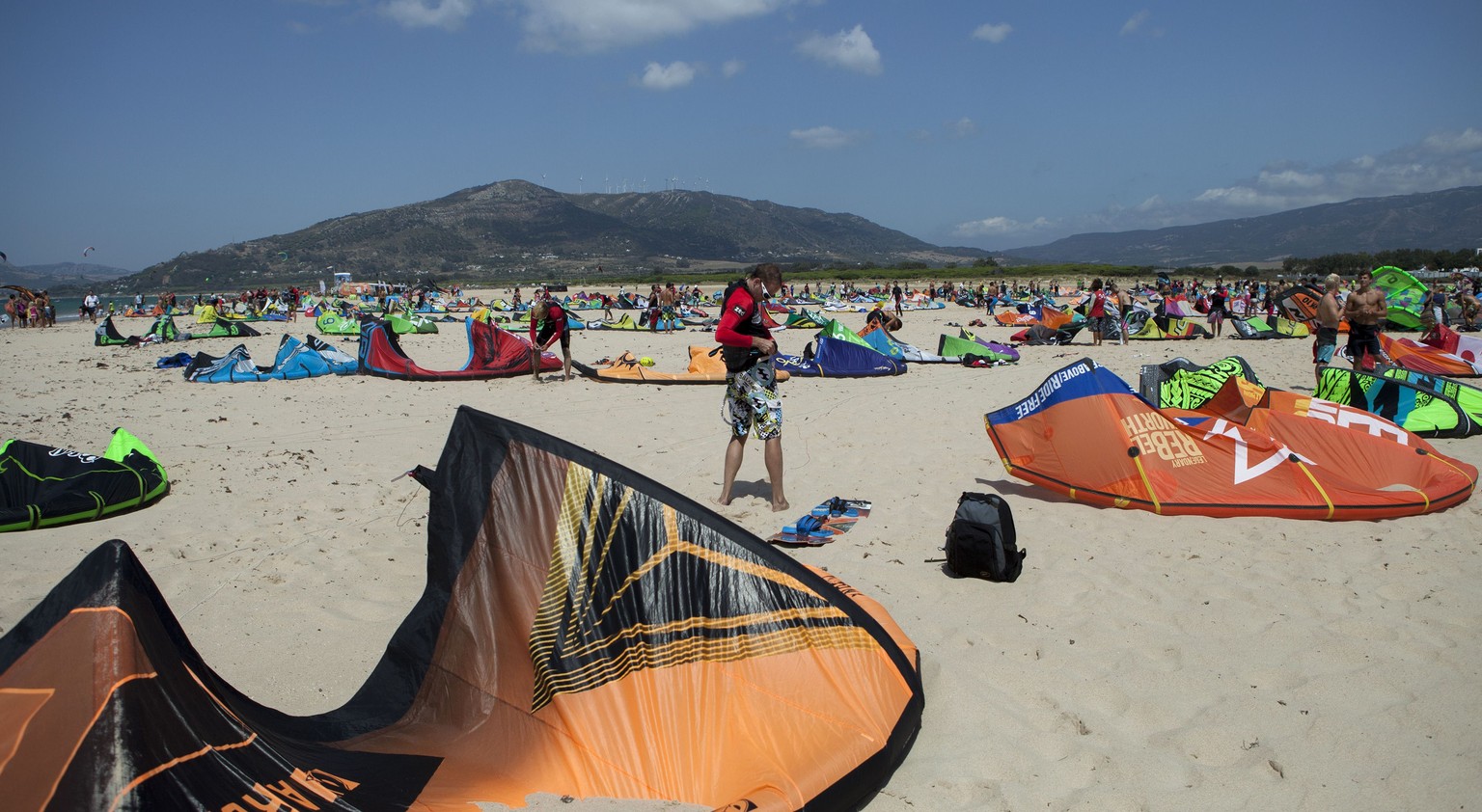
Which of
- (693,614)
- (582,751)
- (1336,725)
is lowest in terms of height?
(1336,725)

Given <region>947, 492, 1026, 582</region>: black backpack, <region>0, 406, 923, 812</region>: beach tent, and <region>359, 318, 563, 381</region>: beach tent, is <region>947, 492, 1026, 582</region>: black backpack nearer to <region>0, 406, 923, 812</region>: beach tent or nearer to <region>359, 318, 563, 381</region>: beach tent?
<region>0, 406, 923, 812</region>: beach tent

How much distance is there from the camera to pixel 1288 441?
598cm

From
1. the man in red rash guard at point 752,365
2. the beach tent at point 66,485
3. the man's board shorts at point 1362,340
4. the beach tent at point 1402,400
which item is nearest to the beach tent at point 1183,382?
the beach tent at point 1402,400

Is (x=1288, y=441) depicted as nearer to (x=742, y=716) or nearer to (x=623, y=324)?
(x=742, y=716)

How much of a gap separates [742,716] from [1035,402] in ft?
13.5

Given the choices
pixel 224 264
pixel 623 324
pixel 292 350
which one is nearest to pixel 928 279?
pixel 623 324

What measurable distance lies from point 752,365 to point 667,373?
24.5ft

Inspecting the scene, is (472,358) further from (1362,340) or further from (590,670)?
(1362,340)

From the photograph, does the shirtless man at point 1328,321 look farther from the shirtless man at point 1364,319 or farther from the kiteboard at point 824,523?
the kiteboard at point 824,523

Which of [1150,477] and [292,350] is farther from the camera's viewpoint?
[292,350]

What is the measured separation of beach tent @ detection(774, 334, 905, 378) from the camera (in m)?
13.5

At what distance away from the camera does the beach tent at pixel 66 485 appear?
18.1 ft

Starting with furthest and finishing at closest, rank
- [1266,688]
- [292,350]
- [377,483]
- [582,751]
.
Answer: [292,350] → [377,483] → [1266,688] → [582,751]

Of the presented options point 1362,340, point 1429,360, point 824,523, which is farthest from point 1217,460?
point 1429,360
